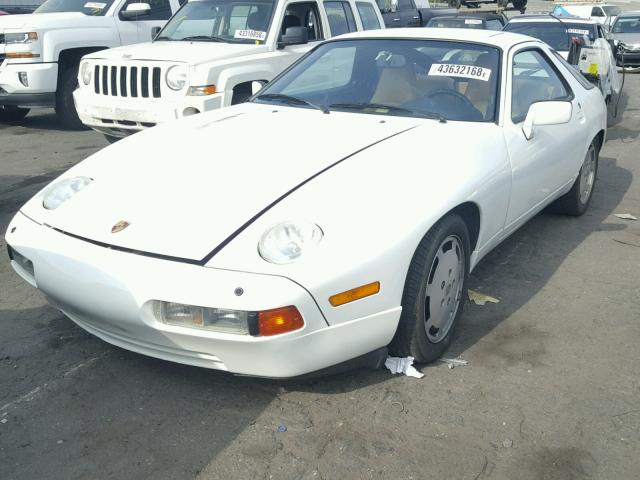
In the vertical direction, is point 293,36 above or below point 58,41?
above

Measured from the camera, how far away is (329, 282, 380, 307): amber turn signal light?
9.48ft

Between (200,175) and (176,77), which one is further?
(176,77)

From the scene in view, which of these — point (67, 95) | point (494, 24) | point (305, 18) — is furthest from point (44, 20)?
point (494, 24)

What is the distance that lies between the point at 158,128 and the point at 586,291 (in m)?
2.71

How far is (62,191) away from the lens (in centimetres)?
360

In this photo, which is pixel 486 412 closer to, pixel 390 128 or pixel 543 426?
pixel 543 426

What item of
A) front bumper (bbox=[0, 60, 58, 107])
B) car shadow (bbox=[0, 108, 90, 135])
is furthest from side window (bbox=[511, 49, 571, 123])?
car shadow (bbox=[0, 108, 90, 135])

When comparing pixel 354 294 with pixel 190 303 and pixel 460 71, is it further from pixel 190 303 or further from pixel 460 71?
pixel 460 71

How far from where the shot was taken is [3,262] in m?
4.77

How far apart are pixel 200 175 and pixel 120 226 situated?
48 centimetres

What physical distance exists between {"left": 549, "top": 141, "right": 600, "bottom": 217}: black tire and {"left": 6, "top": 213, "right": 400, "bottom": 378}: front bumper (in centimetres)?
303

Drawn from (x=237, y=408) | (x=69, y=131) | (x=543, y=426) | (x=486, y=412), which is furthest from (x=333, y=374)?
(x=69, y=131)

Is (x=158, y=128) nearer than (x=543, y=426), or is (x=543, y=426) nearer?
(x=543, y=426)

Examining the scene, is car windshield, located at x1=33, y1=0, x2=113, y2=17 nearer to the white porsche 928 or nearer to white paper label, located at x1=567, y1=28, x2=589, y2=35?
the white porsche 928
